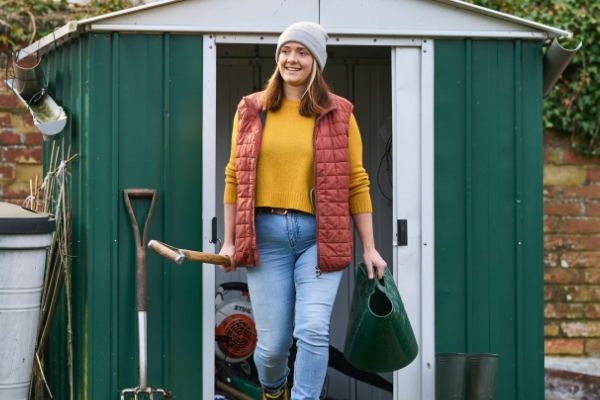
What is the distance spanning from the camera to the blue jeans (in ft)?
12.7

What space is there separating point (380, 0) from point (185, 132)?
1.12 meters

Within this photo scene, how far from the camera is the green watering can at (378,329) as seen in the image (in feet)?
12.7

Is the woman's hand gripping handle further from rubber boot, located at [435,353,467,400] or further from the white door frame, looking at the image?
rubber boot, located at [435,353,467,400]

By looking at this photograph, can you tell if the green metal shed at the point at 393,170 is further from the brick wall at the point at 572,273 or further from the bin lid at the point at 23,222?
the brick wall at the point at 572,273

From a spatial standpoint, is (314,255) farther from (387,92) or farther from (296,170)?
(387,92)

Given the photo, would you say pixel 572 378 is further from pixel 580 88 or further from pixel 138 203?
pixel 138 203

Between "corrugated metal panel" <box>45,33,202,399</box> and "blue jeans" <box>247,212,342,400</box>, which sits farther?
"corrugated metal panel" <box>45,33,202,399</box>

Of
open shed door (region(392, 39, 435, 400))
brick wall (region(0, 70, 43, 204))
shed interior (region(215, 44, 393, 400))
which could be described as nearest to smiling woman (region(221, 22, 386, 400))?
open shed door (region(392, 39, 435, 400))

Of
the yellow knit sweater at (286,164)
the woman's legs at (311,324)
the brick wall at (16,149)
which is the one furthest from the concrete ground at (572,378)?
the brick wall at (16,149)

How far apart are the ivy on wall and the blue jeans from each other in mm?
2997

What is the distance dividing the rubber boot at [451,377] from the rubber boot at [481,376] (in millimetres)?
29

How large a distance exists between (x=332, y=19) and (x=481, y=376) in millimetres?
1815

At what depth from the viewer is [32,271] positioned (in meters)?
4.49

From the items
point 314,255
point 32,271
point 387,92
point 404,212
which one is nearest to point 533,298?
point 404,212
